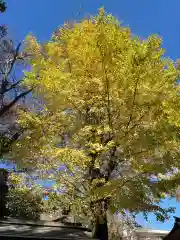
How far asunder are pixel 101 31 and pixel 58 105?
7.54 feet

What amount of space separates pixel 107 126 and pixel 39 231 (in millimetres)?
4001

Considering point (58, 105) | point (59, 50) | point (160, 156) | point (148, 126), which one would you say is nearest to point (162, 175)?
point (160, 156)

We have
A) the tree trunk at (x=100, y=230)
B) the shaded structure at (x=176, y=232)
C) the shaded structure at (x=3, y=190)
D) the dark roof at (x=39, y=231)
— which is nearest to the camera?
the tree trunk at (x=100, y=230)

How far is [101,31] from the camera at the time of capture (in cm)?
797

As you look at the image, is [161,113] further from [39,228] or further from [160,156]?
[39,228]

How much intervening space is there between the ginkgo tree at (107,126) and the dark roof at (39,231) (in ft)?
3.67

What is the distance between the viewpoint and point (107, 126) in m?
7.77

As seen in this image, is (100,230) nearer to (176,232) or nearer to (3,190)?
(3,190)

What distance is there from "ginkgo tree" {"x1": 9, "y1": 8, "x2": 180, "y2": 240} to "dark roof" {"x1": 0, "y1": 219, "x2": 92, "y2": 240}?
1.12 meters

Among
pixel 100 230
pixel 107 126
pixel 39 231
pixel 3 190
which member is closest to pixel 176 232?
pixel 100 230

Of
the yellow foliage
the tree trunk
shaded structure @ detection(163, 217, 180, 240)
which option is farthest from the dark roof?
shaded structure @ detection(163, 217, 180, 240)

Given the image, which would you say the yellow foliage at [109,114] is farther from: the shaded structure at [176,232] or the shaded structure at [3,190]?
the shaded structure at [176,232]

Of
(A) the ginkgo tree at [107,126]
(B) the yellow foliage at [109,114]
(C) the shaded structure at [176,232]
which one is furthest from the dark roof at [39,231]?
(C) the shaded structure at [176,232]

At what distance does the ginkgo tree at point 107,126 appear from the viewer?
7.17m
